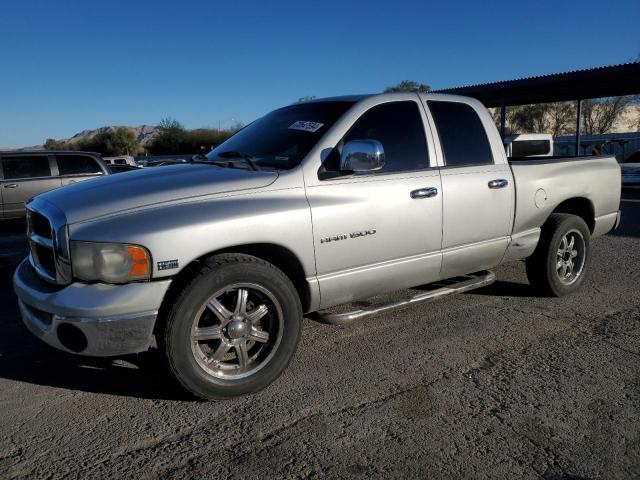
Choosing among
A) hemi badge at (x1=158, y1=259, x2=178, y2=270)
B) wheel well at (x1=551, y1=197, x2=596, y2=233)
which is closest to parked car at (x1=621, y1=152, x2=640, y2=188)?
wheel well at (x1=551, y1=197, x2=596, y2=233)

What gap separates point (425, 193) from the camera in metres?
4.03

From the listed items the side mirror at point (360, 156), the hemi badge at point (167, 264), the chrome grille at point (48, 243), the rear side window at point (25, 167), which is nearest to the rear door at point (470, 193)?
the side mirror at point (360, 156)

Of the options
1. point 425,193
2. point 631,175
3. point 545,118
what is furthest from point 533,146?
point 545,118

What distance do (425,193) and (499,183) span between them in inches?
35.3

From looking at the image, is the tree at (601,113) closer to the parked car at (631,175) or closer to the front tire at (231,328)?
the parked car at (631,175)

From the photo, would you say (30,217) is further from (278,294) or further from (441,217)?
(441,217)

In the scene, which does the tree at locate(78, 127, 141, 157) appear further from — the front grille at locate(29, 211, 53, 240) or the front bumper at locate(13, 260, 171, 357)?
the front bumper at locate(13, 260, 171, 357)

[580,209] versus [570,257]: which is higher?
[580,209]

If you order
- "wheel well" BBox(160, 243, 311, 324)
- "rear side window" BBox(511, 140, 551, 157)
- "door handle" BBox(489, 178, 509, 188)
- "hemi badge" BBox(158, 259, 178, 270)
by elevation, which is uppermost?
"door handle" BBox(489, 178, 509, 188)

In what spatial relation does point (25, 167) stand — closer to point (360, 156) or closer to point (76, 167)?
point (76, 167)

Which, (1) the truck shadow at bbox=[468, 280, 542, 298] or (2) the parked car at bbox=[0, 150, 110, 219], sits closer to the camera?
(1) the truck shadow at bbox=[468, 280, 542, 298]

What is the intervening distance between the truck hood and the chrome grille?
0.07m

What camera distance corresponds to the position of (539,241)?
5.14 meters

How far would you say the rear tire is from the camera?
510 cm
